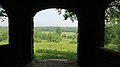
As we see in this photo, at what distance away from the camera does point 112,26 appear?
14453mm

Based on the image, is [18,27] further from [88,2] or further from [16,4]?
[88,2]

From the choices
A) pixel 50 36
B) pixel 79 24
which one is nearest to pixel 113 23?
pixel 79 24

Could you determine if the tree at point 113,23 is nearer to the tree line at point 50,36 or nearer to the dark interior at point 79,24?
the dark interior at point 79,24

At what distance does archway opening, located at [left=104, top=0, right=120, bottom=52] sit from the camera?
11.9 m

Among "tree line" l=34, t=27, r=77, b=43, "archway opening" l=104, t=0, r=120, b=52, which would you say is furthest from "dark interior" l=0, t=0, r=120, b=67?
"tree line" l=34, t=27, r=77, b=43

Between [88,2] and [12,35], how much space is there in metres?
3.35

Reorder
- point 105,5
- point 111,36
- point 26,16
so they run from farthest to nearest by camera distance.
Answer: point 111,36
point 26,16
point 105,5

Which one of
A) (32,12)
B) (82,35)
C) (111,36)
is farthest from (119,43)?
(32,12)

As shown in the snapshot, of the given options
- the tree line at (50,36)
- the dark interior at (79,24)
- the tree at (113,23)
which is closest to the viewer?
the dark interior at (79,24)

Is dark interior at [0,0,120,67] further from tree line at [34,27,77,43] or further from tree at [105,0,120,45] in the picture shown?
tree line at [34,27,77,43]

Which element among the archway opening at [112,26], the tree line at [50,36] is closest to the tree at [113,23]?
the archway opening at [112,26]

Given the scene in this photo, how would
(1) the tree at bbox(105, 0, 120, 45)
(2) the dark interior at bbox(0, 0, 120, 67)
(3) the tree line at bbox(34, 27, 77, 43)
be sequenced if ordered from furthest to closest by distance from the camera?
(3) the tree line at bbox(34, 27, 77, 43) → (1) the tree at bbox(105, 0, 120, 45) → (2) the dark interior at bbox(0, 0, 120, 67)

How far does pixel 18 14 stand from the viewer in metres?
9.15

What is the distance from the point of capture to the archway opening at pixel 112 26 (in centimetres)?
1187
